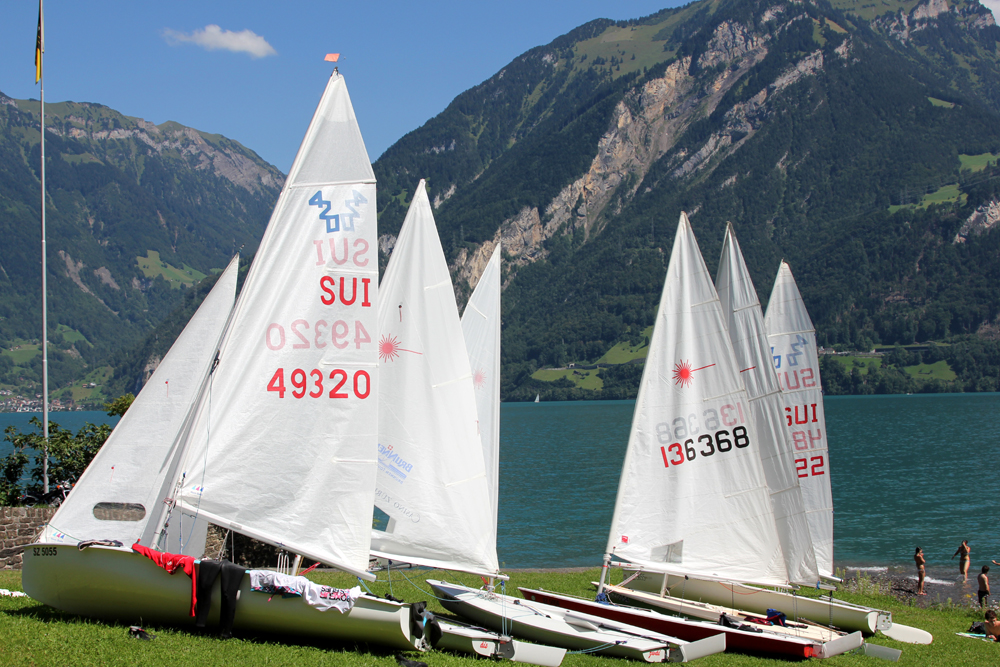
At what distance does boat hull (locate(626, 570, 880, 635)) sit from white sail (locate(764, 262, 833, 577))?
7.53ft

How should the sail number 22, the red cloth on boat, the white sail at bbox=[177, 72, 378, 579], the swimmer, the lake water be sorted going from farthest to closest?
the lake water, the swimmer, the sail number 22, the white sail at bbox=[177, 72, 378, 579], the red cloth on boat

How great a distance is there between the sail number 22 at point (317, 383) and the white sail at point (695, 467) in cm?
644

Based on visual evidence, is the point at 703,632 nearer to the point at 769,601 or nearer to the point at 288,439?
the point at 769,601

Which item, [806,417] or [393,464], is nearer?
[393,464]

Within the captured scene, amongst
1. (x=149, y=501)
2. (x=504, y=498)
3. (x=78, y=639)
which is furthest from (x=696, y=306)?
(x=504, y=498)

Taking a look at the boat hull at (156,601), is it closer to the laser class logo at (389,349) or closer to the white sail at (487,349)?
the laser class logo at (389,349)

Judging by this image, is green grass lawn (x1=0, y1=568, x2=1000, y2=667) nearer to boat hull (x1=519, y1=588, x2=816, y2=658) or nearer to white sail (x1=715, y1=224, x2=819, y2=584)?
boat hull (x1=519, y1=588, x2=816, y2=658)

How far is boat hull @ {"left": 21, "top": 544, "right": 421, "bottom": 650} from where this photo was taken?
424 inches

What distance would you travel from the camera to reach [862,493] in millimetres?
54406

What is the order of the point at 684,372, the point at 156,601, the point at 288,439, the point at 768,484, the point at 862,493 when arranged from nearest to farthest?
the point at 156,601 < the point at 288,439 < the point at 684,372 < the point at 768,484 < the point at 862,493

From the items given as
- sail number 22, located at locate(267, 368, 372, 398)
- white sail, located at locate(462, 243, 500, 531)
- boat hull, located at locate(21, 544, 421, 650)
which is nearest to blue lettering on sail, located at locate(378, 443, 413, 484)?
sail number 22, located at locate(267, 368, 372, 398)

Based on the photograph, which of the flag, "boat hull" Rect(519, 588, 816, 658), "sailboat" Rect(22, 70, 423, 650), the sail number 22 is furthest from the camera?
the flag

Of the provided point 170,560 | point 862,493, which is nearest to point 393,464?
point 170,560

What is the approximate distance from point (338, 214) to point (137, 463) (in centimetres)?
430
